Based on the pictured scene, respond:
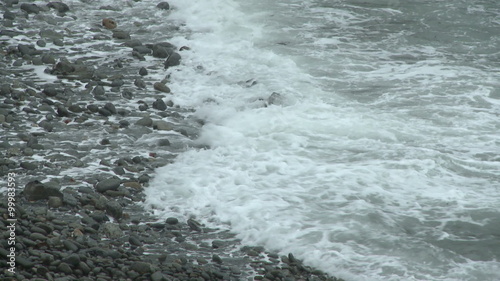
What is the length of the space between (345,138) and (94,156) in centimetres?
329

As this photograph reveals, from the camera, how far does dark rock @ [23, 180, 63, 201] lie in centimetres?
641

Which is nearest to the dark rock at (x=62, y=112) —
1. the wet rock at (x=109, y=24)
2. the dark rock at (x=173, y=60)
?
the dark rock at (x=173, y=60)

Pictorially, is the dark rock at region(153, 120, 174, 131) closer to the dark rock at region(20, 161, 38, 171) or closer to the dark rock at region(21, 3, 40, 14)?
the dark rock at region(20, 161, 38, 171)

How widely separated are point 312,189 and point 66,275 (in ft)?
10.3

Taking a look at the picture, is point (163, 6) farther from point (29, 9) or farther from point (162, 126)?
point (162, 126)

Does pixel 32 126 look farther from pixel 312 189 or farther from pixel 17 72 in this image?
pixel 312 189

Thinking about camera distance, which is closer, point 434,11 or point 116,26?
point 116,26

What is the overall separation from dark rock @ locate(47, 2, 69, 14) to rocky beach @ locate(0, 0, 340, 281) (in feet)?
0.41

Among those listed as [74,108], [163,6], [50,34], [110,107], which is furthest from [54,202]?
[163,6]

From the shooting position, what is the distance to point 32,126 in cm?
801

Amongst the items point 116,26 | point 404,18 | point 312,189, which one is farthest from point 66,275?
point 404,18

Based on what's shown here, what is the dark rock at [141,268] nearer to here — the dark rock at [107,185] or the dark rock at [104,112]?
the dark rock at [107,185]

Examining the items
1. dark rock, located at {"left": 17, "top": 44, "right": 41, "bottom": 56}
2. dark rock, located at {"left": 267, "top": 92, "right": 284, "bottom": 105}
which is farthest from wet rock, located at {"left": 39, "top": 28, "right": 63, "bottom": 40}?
dark rock, located at {"left": 267, "top": 92, "right": 284, "bottom": 105}

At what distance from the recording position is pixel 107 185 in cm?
684
